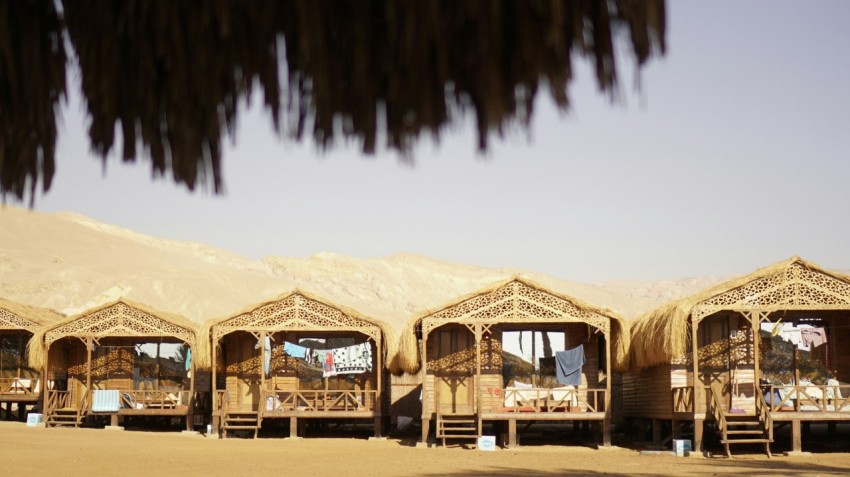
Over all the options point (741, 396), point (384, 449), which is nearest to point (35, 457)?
point (384, 449)

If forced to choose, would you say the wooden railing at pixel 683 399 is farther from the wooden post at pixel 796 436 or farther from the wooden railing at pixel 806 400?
the wooden post at pixel 796 436

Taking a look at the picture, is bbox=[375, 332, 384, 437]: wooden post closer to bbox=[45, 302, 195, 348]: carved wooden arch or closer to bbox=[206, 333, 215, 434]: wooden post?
bbox=[206, 333, 215, 434]: wooden post

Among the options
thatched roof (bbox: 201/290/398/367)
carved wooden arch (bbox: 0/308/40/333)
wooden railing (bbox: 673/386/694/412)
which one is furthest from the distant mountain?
wooden railing (bbox: 673/386/694/412)

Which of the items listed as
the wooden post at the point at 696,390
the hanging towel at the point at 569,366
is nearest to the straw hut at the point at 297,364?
the hanging towel at the point at 569,366

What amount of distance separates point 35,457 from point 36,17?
17.6m

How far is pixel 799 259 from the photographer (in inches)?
875

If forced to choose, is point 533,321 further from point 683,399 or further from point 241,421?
→ point 241,421

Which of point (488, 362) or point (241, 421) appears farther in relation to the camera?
point (241, 421)

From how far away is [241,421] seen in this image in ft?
90.2

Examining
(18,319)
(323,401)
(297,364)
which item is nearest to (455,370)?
(323,401)

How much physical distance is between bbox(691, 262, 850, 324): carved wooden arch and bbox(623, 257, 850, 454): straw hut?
2cm

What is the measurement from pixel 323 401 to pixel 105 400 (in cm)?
650

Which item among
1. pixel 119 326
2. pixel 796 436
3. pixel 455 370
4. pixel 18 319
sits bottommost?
pixel 796 436

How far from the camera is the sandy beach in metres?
17.8
